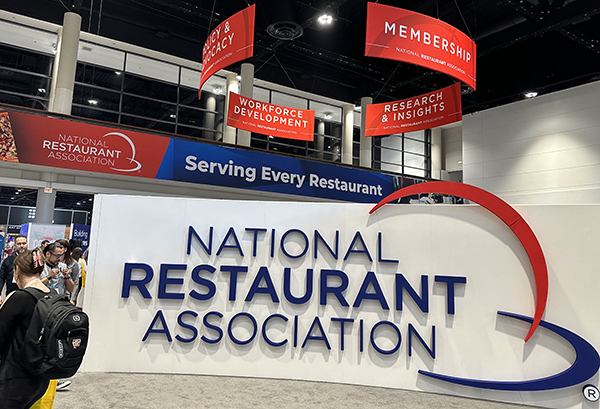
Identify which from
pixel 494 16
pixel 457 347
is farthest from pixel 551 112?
pixel 457 347

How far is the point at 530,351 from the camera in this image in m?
4.24

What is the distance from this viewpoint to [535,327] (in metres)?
4.18

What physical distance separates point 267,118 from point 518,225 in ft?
17.3

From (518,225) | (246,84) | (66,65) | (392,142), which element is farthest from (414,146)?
(518,225)

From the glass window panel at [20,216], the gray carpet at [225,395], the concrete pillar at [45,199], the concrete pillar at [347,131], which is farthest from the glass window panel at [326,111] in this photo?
the glass window panel at [20,216]

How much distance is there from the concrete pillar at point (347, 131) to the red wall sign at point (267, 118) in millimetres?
7281

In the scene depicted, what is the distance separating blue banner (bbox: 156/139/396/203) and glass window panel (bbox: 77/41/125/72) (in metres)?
4.42

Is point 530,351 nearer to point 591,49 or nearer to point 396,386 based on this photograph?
point 396,386

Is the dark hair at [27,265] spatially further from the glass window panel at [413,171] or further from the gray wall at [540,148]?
the glass window panel at [413,171]

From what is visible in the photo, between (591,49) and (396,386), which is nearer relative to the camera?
(396,386)

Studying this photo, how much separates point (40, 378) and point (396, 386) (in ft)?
11.4

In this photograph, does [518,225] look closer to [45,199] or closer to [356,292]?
[356,292]

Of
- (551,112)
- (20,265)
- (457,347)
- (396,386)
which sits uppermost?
(551,112)

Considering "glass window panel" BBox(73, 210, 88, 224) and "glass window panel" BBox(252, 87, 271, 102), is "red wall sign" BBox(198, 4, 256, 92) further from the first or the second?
"glass window panel" BBox(73, 210, 88, 224)
